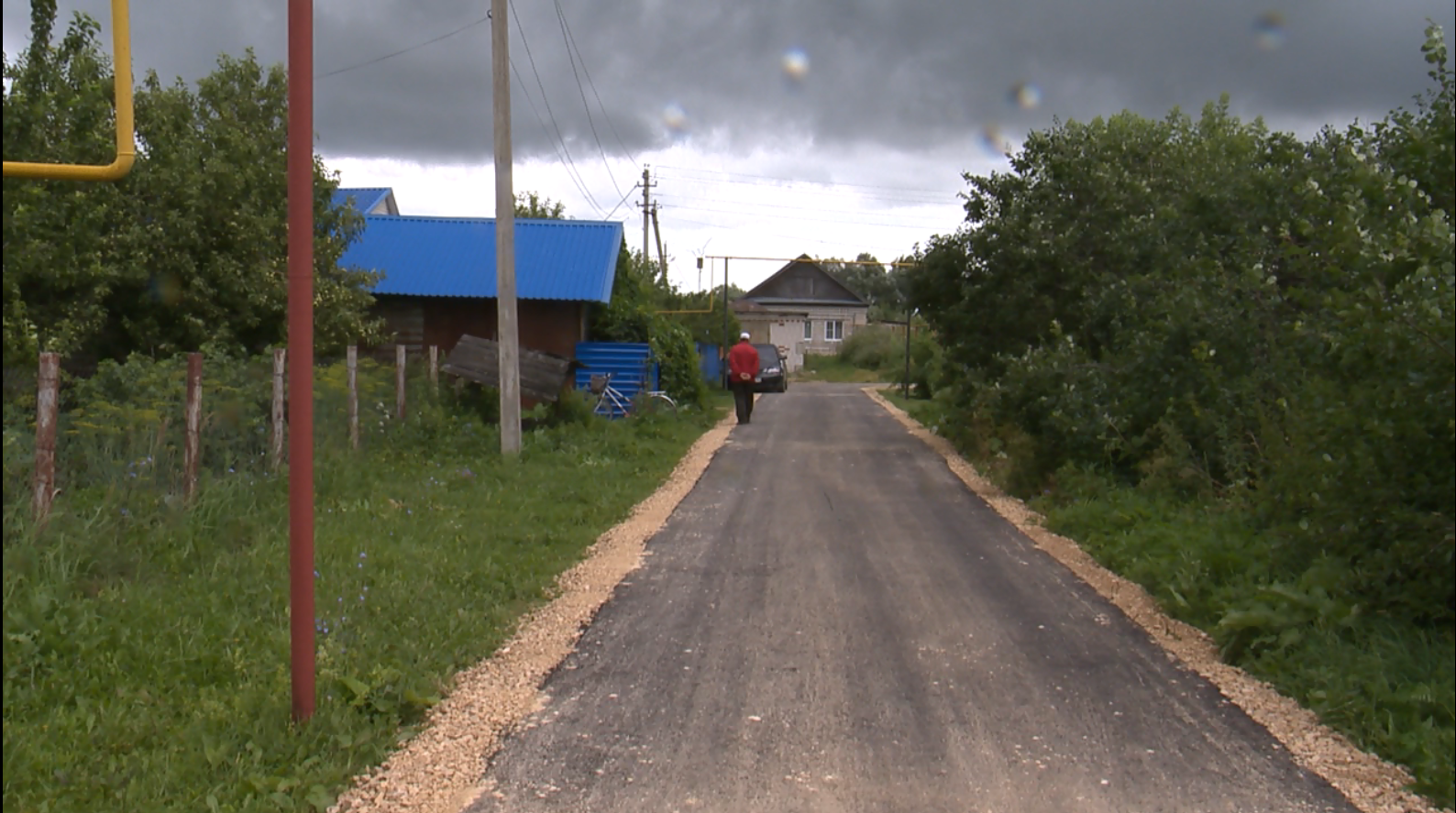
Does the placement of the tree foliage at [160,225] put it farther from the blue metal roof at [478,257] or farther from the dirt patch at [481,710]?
the dirt patch at [481,710]

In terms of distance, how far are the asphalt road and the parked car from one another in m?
32.1

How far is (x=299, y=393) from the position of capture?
5059mm

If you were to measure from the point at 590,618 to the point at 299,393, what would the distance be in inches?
119

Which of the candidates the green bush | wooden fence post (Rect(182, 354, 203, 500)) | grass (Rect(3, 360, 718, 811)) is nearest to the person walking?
grass (Rect(3, 360, 718, 811))

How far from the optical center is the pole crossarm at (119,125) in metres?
4.75

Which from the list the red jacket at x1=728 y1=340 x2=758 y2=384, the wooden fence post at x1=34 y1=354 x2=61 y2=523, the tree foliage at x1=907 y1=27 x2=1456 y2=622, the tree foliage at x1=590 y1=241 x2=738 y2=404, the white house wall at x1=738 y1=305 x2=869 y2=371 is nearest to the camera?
the tree foliage at x1=907 y1=27 x2=1456 y2=622

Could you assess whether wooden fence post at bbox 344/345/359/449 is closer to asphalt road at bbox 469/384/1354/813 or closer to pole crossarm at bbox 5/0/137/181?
asphalt road at bbox 469/384/1354/813

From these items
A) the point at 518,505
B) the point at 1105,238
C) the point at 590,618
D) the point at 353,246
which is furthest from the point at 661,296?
the point at 590,618

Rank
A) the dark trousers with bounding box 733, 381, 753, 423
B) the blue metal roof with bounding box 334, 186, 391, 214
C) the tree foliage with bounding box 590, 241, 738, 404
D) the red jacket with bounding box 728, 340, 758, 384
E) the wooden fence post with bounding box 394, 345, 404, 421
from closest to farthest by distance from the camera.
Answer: the wooden fence post with bounding box 394, 345, 404, 421, the red jacket with bounding box 728, 340, 758, 384, the dark trousers with bounding box 733, 381, 753, 423, the tree foliage with bounding box 590, 241, 738, 404, the blue metal roof with bounding box 334, 186, 391, 214

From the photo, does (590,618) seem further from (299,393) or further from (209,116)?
(209,116)

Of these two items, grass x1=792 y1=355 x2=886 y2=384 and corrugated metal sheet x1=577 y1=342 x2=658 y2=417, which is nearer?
corrugated metal sheet x1=577 y1=342 x2=658 y2=417

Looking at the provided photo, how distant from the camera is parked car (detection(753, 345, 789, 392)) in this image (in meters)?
42.3

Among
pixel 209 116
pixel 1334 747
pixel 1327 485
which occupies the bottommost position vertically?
pixel 1334 747

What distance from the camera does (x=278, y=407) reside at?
10.6 m
